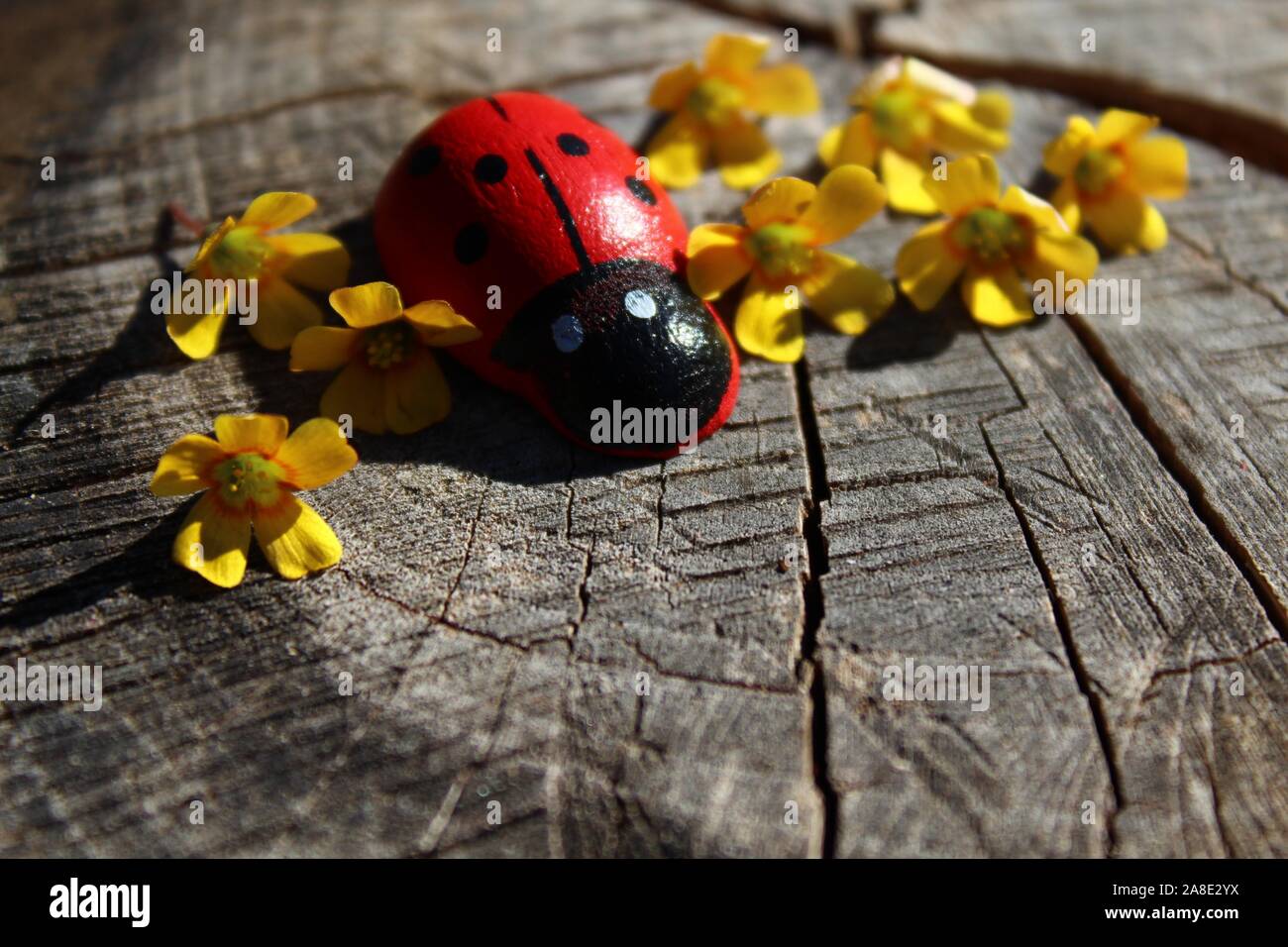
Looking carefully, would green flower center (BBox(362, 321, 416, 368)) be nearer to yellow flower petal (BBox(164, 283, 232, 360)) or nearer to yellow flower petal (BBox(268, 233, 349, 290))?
yellow flower petal (BBox(268, 233, 349, 290))

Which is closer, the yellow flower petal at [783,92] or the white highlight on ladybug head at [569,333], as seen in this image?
the white highlight on ladybug head at [569,333]

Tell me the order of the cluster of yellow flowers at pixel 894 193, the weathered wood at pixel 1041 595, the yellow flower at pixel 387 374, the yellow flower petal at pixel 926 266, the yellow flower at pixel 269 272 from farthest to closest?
the yellow flower petal at pixel 926 266 < the cluster of yellow flowers at pixel 894 193 < the yellow flower at pixel 269 272 < the yellow flower at pixel 387 374 < the weathered wood at pixel 1041 595

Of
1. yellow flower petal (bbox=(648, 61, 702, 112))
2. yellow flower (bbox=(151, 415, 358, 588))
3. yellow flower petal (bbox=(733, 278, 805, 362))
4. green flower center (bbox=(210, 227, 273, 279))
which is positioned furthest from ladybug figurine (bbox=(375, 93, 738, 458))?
yellow flower petal (bbox=(648, 61, 702, 112))

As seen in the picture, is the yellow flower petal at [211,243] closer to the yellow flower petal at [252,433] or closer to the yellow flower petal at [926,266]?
the yellow flower petal at [252,433]

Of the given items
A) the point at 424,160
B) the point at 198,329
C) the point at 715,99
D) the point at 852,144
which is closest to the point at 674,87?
the point at 715,99

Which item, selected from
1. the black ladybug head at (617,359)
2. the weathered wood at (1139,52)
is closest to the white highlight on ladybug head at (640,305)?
the black ladybug head at (617,359)
